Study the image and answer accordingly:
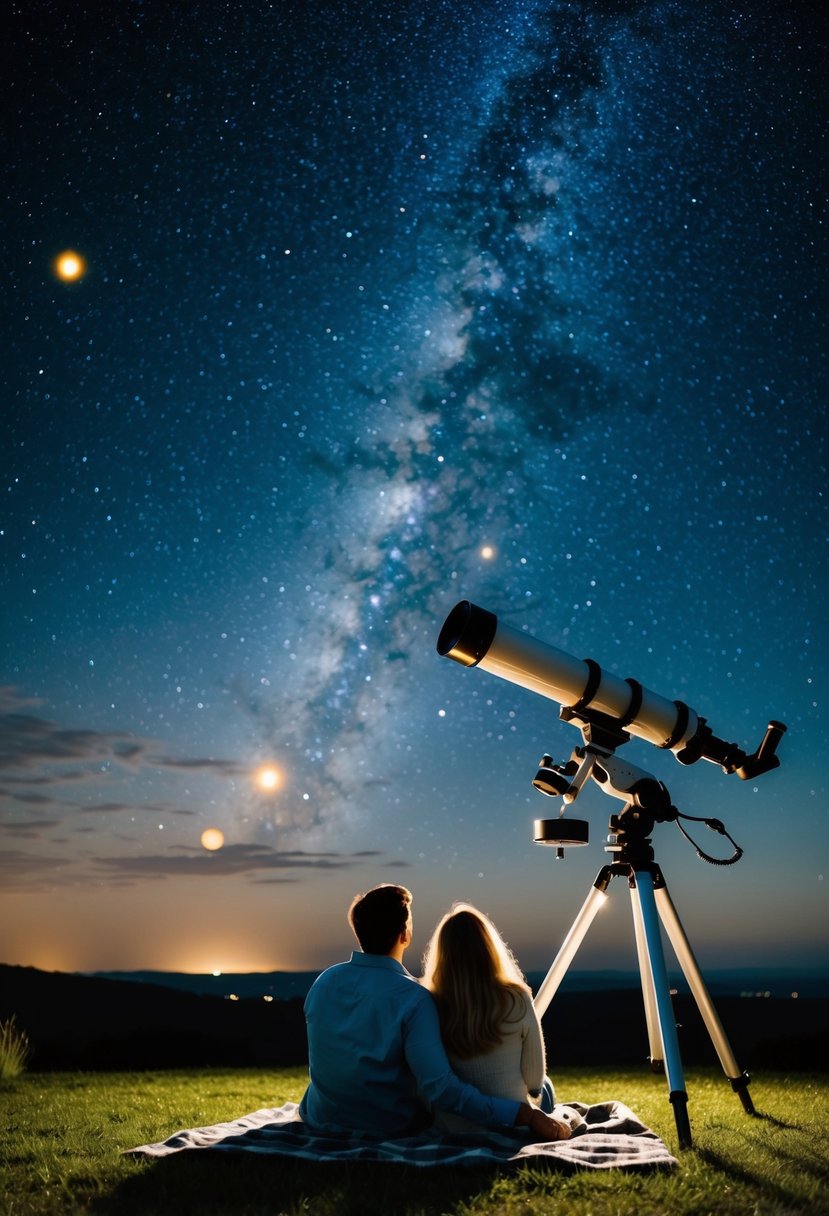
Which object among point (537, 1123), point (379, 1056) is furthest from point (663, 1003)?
point (379, 1056)

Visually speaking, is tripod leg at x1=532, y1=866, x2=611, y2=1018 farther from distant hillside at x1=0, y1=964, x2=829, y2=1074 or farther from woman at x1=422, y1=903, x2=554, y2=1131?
distant hillside at x1=0, y1=964, x2=829, y2=1074

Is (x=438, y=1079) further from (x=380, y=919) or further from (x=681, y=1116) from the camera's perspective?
(x=681, y=1116)

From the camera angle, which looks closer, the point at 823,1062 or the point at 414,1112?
the point at 414,1112

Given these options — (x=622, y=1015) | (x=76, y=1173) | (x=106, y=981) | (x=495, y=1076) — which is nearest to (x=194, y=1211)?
(x=76, y=1173)

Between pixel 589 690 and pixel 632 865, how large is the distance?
1062mm

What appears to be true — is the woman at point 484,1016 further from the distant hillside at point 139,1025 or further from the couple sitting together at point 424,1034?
the distant hillside at point 139,1025

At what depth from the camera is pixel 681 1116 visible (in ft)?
14.8

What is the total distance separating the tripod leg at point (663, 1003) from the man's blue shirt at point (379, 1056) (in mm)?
889

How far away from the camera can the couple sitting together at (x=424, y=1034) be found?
13.6 feet

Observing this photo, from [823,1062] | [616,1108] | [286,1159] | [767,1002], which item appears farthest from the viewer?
[767,1002]

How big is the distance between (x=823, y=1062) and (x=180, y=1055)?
879 centimetres

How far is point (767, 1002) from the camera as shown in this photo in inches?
724

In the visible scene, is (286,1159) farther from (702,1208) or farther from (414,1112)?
(702,1208)

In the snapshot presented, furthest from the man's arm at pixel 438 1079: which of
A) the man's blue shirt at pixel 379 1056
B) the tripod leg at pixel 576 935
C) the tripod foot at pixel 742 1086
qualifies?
the tripod foot at pixel 742 1086
